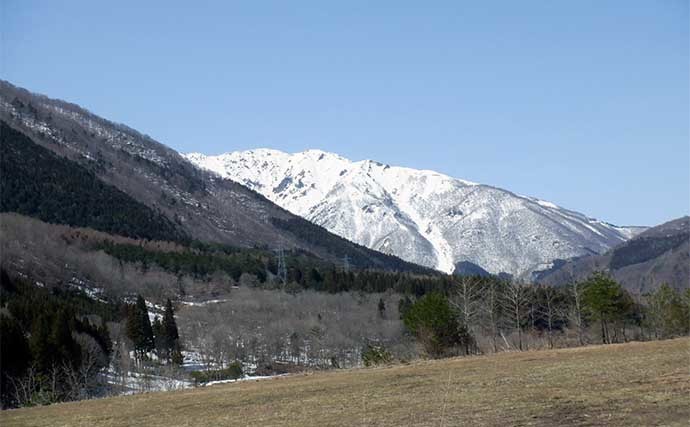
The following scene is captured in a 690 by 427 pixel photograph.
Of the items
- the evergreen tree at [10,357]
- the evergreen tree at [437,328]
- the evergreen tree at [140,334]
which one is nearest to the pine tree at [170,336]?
the evergreen tree at [140,334]

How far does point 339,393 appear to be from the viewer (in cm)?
4375

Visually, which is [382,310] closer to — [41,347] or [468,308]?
[468,308]

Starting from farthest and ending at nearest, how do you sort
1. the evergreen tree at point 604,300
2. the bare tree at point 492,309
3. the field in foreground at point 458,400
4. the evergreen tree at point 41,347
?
the bare tree at point 492,309, the evergreen tree at point 604,300, the evergreen tree at point 41,347, the field in foreground at point 458,400

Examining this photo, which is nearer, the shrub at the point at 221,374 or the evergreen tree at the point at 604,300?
the evergreen tree at the point at 604,300

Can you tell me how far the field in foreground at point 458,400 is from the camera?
28.3 metres

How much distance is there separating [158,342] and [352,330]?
4820 centimetres

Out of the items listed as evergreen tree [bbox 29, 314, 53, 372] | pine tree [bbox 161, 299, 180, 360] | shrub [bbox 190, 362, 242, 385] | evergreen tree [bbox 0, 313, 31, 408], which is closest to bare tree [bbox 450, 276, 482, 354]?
shrub [bbox 190, 362, 242, 385]

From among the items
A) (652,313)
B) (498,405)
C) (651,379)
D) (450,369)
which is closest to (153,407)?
(450,369)

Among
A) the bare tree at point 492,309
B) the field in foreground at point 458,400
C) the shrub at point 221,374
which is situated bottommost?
the shrub at point 221,374

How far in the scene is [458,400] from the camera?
34562 millimetres

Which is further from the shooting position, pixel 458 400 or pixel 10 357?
pixel 10 357

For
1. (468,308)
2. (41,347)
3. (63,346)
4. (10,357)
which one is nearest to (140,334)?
(63,346)

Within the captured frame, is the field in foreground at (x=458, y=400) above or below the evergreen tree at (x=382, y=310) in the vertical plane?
below

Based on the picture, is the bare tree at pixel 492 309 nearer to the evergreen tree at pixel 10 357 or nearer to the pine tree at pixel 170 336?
the pine tree at pixel 170 336
